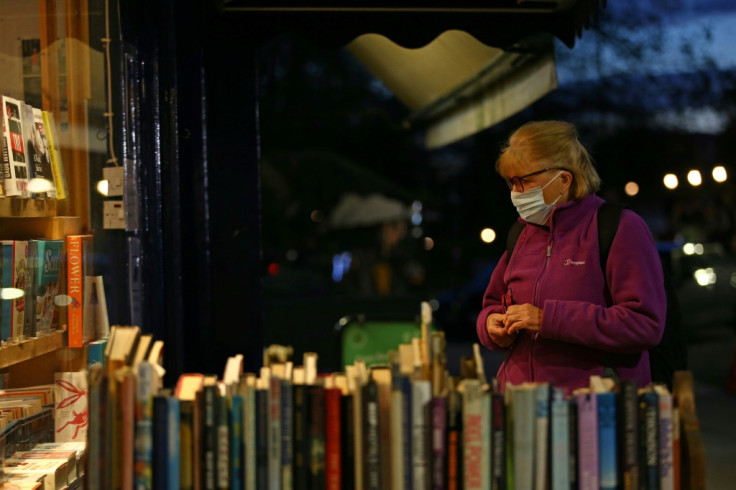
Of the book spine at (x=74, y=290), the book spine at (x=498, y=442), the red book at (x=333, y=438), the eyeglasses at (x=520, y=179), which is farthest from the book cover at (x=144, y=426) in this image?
the book spine at (x=74, y=290)

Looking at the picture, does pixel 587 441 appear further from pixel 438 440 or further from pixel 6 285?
pixel 6 285

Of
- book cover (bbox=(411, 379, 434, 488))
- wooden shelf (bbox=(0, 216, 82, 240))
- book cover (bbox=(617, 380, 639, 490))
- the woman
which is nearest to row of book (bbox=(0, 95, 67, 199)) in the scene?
wooden shelf (bbox=(0, 216, 82, 240))

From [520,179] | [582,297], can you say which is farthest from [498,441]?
[520,179]

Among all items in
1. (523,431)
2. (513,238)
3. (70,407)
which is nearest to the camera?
(523,431)

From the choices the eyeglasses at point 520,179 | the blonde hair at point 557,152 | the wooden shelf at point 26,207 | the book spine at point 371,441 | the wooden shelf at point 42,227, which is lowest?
the book spine at point 371,441

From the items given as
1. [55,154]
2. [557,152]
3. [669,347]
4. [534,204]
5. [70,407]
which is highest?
[55,154]

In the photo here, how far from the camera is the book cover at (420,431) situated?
2.24 meters

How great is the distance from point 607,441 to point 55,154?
2676mm

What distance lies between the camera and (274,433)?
2273mm

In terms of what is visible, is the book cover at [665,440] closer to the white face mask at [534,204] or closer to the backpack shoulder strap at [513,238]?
the white face mask at [534,204]

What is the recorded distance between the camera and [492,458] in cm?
227

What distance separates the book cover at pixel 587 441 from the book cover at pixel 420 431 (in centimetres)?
37

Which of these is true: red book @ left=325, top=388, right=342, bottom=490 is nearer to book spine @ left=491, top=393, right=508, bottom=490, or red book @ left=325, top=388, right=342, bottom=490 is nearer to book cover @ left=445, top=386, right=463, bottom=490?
book cover @ left=445, top=386, right=463, bottom=490

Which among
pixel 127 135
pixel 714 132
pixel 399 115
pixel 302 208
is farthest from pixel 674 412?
pixel 302 208
